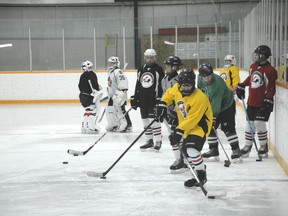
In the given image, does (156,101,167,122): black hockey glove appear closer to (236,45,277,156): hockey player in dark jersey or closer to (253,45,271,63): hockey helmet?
(236,45,277,156): hockey player in dark jersey

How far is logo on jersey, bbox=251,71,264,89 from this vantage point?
5.73 metres

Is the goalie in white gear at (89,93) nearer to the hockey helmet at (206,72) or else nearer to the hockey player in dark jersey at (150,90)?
the hockey player in dark jersey at (150,90)

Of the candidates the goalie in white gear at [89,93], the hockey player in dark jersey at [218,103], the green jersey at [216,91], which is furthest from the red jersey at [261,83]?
the goalie in white gear at [89,93]

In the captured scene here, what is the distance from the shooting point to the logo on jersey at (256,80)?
5.73m

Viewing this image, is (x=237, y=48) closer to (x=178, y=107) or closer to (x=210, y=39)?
(x=210, y=39)

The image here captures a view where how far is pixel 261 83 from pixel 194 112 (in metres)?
1.73

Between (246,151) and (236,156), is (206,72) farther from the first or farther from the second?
(246,151)

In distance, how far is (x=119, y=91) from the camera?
840cm

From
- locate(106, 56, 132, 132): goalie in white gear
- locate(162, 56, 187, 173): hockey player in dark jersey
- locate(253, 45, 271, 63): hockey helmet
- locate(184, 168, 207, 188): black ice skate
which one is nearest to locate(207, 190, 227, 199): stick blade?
locate(184, 168, 207, 188): black ice skate

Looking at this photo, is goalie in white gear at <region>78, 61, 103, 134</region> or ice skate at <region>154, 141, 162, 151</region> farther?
goalie in white gear at <region>78, 61, 103, 134</region>

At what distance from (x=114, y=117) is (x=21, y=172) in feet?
10.9

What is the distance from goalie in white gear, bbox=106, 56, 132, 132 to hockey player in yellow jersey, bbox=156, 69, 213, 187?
379 centimetres

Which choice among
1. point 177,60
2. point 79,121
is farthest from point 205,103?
point 79,121

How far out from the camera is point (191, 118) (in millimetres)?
4230
